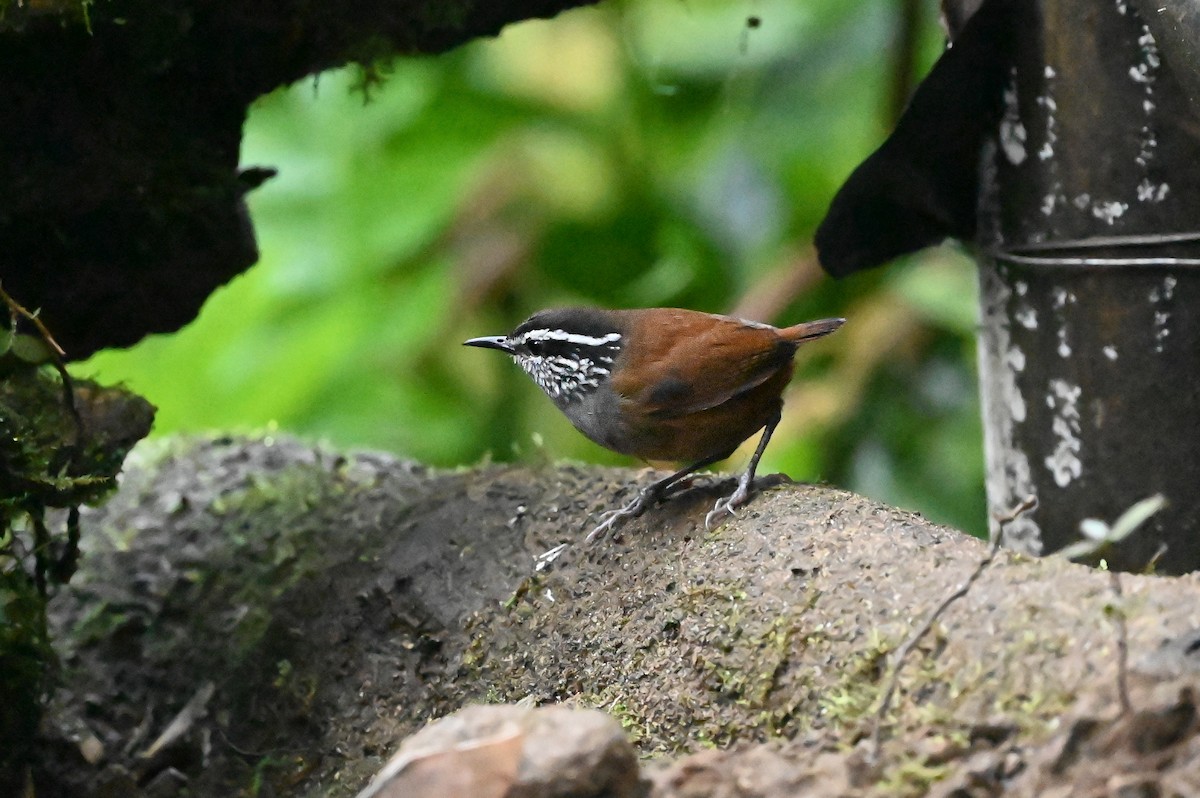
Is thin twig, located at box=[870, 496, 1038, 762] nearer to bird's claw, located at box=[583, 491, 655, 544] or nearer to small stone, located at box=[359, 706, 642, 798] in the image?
small stone, located at box=[359, 706, 642, 798]

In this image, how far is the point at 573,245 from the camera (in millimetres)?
6316

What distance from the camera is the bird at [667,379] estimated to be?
3258 mm

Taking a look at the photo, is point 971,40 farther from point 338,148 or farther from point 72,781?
point 338,148

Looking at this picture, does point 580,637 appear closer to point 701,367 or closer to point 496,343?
point 701,367

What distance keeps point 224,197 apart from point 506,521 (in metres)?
1.27

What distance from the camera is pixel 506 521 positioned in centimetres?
358

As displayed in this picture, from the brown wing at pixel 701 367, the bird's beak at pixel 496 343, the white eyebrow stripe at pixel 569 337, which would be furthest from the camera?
the bird's beak at pixel 496 343

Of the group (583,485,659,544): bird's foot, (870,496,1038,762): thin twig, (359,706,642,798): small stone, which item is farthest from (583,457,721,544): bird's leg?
(359,706,642,798): small stone

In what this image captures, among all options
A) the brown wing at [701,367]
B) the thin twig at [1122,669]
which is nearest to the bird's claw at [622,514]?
the brown wing at [701,367]

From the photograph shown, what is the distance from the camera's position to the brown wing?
3252 mm

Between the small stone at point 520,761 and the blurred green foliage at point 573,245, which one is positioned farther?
the blurred green foliage at point 573,245

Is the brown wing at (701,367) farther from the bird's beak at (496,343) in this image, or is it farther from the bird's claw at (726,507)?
the bird's beak at (496,343)

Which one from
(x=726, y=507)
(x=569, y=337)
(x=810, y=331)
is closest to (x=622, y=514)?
(x=726, y=507)

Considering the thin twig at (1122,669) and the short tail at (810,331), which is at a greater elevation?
the short tail at (810,331)
